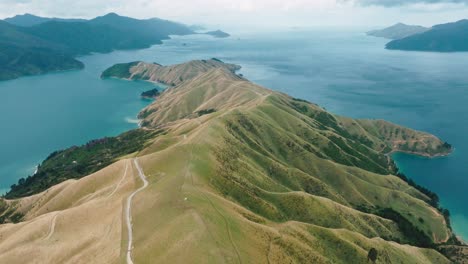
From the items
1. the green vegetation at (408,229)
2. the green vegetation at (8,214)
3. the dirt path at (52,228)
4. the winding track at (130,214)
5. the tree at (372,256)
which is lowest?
the green vegetation at (408,229)

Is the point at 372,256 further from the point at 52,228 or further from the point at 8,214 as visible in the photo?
the point at 8,214

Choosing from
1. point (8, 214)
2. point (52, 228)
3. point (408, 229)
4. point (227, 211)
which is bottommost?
point (408, 229)

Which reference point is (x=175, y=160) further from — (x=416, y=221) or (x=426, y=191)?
(x=426, y=191)

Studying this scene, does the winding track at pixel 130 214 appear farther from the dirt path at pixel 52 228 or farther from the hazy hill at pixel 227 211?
the dirt path at pixel 52 228

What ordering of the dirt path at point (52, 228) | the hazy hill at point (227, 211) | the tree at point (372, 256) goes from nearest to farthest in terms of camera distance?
the hazy hill at point (227, 211)
the dirt path at point (52, 228)
the tree at point (372, 256)

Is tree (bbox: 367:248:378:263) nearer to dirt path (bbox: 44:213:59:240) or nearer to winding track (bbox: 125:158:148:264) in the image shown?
winding track (bbox: 125:158:148:264)

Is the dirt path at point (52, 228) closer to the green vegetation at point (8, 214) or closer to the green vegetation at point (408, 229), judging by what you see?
the green vegetation at point (8, 214)

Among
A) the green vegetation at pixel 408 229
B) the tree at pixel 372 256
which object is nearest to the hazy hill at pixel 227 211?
the green vegetation at pixel 408 229

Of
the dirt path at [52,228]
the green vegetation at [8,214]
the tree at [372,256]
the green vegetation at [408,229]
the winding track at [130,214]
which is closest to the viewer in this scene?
the winding track at [130,214]

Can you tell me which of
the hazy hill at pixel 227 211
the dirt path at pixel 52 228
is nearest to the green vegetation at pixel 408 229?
the hazy hill at pixel 227 211

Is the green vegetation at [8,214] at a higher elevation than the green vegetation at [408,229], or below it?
higher

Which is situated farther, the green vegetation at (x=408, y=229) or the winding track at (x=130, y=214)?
the green vegetation at (x=408, y=229)

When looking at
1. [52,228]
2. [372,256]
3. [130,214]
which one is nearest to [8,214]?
[52,228]
